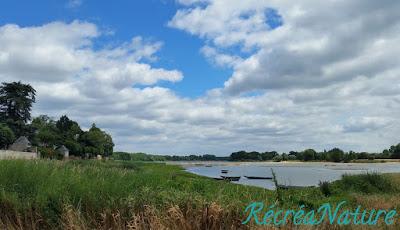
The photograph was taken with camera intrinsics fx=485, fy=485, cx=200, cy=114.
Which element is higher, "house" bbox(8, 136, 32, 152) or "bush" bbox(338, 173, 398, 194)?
"house" bbox(8, 136, 32, 152)

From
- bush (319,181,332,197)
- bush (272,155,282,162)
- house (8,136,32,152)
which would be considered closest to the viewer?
bush (319,181,332,197)

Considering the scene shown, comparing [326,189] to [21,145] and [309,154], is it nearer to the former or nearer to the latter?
[21,145]

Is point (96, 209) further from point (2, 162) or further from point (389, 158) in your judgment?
point (389, 158)

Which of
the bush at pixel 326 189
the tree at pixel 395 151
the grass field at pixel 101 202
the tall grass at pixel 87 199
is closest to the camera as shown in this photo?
the grass field at pixel 101 202

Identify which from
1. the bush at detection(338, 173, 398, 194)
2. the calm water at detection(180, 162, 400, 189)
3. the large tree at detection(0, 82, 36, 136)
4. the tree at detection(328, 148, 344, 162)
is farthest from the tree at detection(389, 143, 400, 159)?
the bush at detection(338, 173, 398, 194)

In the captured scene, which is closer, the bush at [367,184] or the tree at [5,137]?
the bush at [367,184]

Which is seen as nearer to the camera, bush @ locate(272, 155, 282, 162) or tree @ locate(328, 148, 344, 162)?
tree @ locate(328, 148, 344, 162)

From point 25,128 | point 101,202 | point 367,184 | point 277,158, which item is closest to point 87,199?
point 101,202

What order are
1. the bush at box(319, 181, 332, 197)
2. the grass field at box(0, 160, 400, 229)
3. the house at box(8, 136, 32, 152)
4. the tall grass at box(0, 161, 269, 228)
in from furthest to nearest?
the house at box(8, 136, 32, 152), the bush at box(319, 181, 332, 197), the tall grass at box(0, 161, 269, 228), the grass field at box(0, 160, 400, 229)

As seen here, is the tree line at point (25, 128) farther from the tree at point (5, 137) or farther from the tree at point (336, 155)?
the tree at point (336, 155)

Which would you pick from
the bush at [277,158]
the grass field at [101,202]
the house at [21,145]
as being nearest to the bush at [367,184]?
the grass field at [101,202]

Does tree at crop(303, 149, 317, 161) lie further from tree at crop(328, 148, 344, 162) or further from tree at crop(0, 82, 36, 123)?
tree at crop(0, 82, 36, 123)

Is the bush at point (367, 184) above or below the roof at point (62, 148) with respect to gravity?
below

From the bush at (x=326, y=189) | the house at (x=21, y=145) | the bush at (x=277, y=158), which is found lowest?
the bush at (x=326, y=189)
